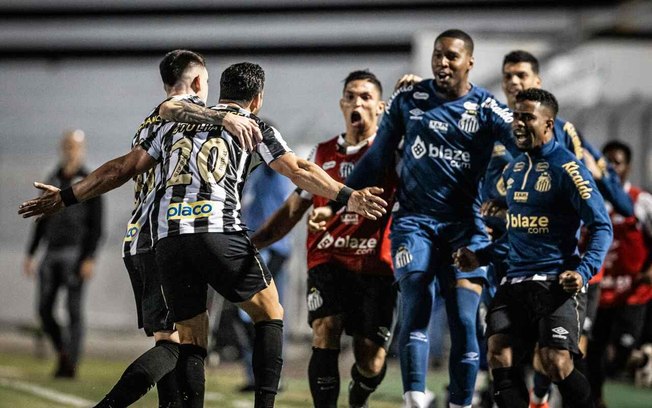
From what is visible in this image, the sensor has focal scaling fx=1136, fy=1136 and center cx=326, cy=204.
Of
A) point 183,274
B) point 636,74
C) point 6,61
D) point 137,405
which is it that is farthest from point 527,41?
point 6,61

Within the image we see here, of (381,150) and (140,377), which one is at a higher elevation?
(381,150)

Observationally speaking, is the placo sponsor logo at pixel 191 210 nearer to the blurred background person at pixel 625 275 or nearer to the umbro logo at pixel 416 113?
the umbro logo at pixel 416 113

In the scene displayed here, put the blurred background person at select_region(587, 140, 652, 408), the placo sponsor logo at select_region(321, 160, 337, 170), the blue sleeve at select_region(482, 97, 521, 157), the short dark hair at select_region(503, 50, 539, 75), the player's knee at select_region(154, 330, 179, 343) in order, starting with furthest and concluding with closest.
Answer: the blurred background person at select_region(587, 140, 652, 408) → the short dark hair at select_region(503, 50, 539, 75) → the placo sponsor logo at select_region(321, 160, 337, 170) → the blue sleeve at select_region(482, 97, 521, 157) → the player's knee at select_region(154, 330, 179, 343)

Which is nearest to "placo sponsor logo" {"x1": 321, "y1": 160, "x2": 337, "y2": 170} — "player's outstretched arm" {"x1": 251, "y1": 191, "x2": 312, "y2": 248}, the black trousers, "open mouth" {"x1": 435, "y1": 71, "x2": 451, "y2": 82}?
"player's outstretched arm" {"x1": 251, "y1": 191, "x2": 312, "y2": 248}

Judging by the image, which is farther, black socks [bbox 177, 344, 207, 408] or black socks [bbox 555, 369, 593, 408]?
black socks [bbox 555, 369, 593, 408]

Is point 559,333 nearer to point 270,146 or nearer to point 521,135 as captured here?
point 521,135

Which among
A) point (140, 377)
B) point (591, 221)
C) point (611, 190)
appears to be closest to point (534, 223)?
point (591, 221)

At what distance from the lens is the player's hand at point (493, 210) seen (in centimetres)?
759

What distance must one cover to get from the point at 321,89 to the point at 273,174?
922 centimetres

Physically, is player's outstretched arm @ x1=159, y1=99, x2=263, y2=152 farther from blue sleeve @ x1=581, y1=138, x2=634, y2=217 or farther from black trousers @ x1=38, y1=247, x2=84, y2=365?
black trousers @ x1=38, y1=247, x2=84, y2=365

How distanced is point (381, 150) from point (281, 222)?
0.89 meters

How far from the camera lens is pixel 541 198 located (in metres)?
7.02

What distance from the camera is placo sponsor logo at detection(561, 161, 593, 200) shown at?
6855mm

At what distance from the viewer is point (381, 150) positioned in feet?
24.5
